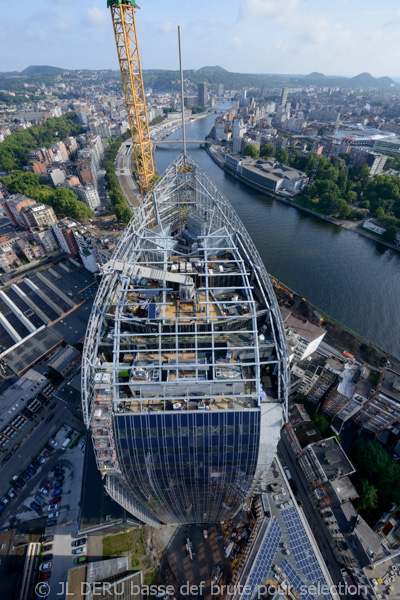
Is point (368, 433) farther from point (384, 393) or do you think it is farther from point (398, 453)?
point (384, 393)

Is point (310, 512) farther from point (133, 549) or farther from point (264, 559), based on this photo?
point (133, 549)

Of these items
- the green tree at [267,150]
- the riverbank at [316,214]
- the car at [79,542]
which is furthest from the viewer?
the green tree at [267,150]

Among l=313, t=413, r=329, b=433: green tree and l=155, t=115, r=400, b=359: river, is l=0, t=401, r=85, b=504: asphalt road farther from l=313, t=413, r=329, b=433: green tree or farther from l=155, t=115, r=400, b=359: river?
l=155, t=115, r=400, b=359: river

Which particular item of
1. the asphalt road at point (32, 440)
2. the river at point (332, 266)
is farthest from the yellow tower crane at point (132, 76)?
the asphalt road at point (32, 440)

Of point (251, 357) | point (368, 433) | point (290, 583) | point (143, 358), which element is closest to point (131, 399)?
point (143, 358)

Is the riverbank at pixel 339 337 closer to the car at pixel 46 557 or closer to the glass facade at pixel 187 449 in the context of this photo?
the glass facade at pixel 187 449

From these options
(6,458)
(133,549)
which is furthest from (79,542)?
(6,458)
